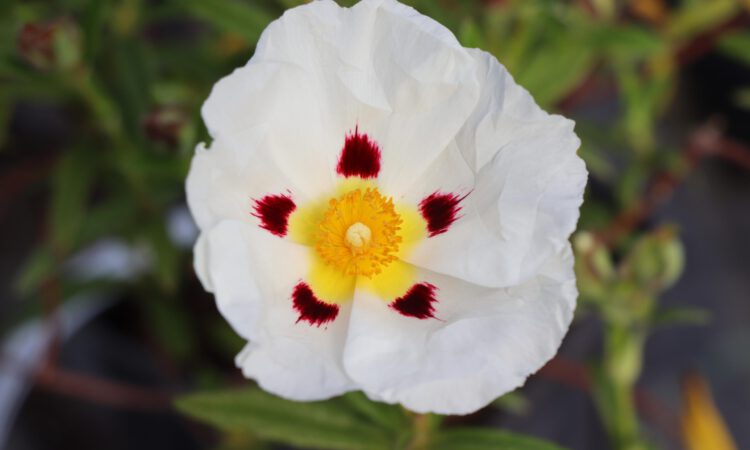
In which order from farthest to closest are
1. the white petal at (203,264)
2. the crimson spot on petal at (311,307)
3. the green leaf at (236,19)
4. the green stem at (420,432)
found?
the green leaf at (236,19) < the green stem at (420,432) < the crimson spot on petal at (311,307) < the white petal at (203,264)

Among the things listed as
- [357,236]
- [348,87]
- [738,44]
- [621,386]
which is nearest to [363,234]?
[357,236]

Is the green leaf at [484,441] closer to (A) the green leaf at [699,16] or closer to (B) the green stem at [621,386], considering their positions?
(B) the green stem at [621,386]

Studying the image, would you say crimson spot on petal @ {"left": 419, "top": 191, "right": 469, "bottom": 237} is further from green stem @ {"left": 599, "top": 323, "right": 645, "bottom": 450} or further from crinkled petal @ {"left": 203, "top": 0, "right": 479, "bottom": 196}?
green stem @ {"left": 599, "top": 323, "right": 645, "bottom": 450}

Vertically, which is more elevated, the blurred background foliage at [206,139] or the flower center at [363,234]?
the blurred background foliage at [206,139]

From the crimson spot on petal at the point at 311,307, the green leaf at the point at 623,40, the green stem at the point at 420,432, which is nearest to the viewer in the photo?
the crimson spot on petal at the point at 311,307

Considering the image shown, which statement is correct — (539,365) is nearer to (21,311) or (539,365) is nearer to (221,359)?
(221,359)

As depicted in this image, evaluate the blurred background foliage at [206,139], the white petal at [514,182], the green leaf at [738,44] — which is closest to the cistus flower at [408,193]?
the white petal at [514,182]

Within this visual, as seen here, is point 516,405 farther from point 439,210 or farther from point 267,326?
point 267,326
